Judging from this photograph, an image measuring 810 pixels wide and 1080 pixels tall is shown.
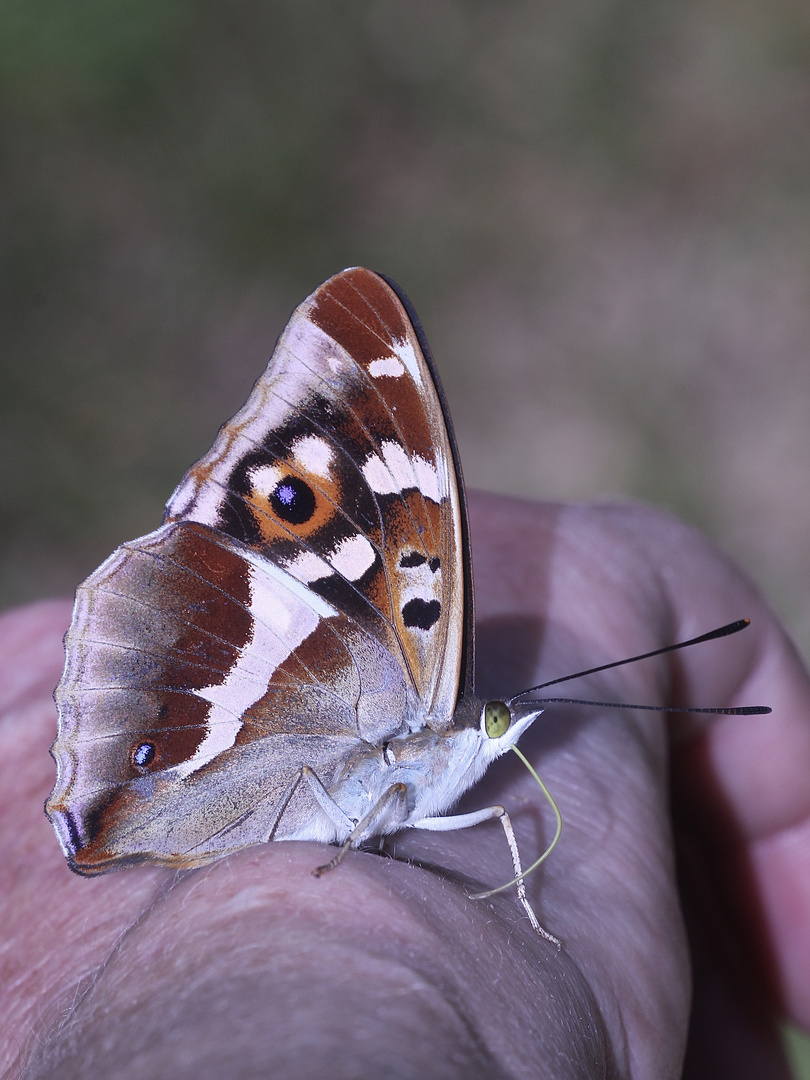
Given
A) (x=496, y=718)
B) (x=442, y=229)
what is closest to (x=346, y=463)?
(x=496, y=718)

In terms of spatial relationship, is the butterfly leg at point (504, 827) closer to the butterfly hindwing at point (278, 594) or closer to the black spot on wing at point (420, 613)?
the butterfly hindwing at point (278, 594)

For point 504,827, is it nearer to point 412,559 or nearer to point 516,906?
point 516,906

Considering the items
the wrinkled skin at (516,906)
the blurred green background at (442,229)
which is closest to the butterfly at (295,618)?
the wrinkled skin at (516,906)

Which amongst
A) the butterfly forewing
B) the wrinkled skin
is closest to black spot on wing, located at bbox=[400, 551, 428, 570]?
the butterfly forewing

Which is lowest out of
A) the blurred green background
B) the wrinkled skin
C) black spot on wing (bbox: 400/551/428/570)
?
the wrinkled skin

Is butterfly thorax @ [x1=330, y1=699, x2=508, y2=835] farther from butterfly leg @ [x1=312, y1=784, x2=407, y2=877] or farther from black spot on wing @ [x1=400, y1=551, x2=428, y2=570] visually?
black spot on wing @ [x1=400, y1=551, x2=428, y2=570]

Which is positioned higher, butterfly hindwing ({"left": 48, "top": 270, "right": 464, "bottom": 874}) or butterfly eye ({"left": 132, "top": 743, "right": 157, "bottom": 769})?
butterfly hindwing ({"left": 48, "top": 270, "right": 464, "bottom": 874})
